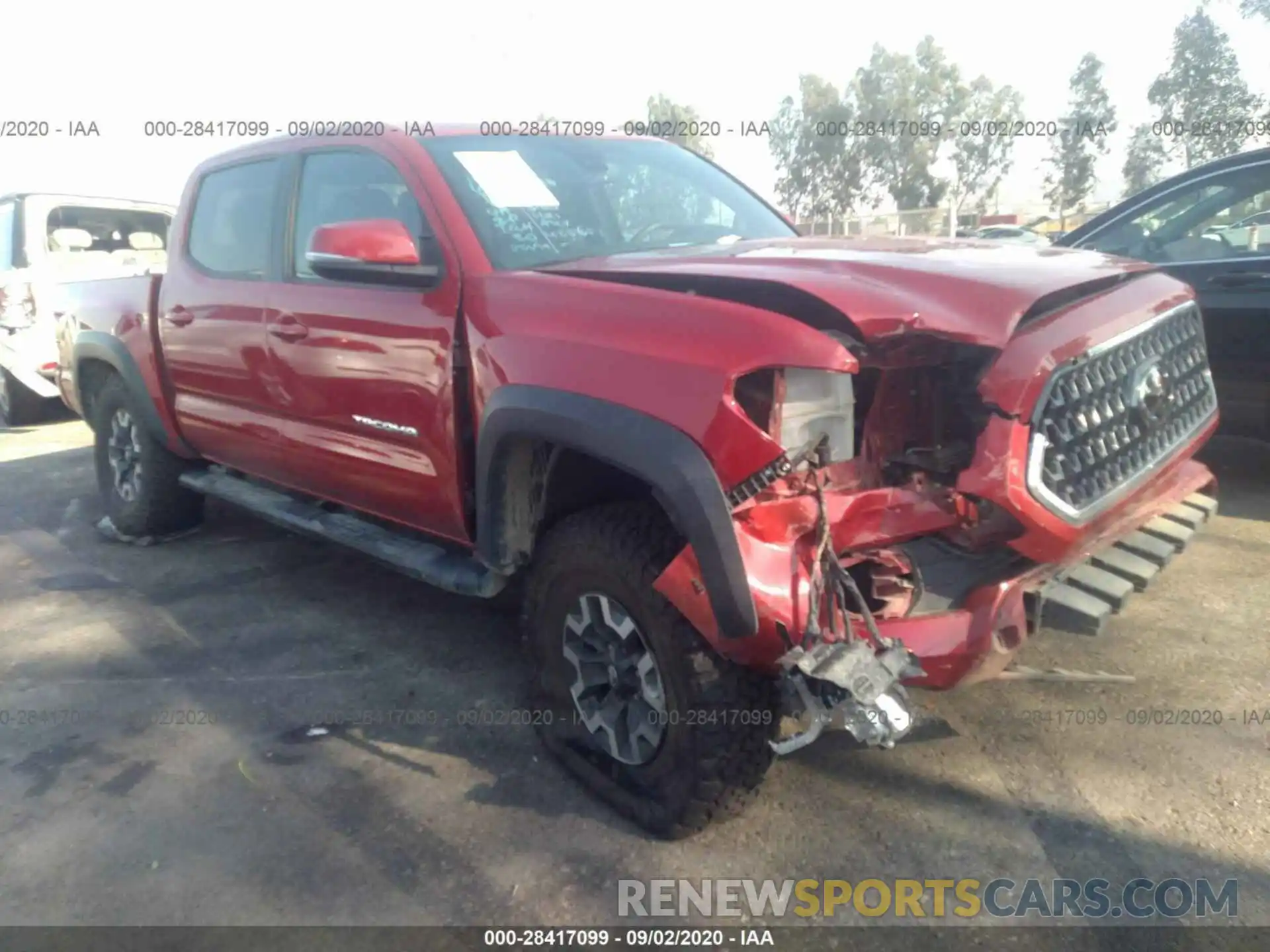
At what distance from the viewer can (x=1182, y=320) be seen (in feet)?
10.6

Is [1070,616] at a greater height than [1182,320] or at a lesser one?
lesser

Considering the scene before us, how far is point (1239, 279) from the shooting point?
471 centimetres

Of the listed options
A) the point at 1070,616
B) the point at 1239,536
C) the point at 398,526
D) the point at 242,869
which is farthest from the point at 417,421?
the point at 1239,536

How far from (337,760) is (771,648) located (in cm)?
164

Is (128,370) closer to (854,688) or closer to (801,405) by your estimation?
(801,405)

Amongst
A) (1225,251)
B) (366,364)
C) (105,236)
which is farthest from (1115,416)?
(105,236)

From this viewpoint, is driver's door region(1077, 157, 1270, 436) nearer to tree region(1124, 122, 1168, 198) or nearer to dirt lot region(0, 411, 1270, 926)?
dirt lot region(0, 411, 1270, 926)

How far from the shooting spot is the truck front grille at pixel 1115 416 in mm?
2430

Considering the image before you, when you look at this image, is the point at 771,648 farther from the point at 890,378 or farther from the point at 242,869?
the point at 242,869

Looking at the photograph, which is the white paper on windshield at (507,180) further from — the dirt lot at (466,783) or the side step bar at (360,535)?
the dirt lot at (466,783)

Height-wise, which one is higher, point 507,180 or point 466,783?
point 507,180

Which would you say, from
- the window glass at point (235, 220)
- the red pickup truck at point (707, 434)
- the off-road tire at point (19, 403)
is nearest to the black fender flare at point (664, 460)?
the red pickup truck at point (707, 434)

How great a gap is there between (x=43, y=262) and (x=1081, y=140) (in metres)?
40.3

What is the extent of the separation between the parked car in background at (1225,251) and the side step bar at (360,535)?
11.7ft
